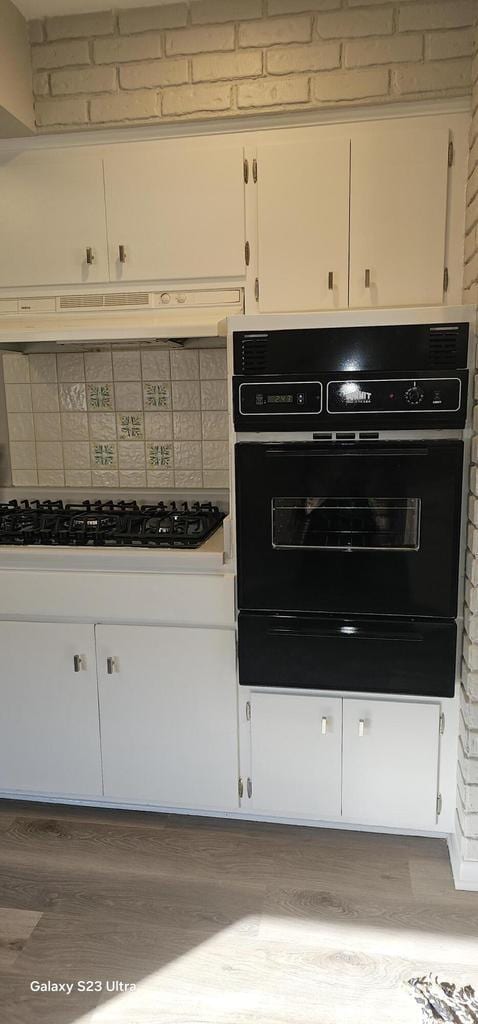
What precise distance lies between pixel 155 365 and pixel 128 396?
158 millimetres

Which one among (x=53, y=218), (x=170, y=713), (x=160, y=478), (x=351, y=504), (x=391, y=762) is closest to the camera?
(x=351, y=504)

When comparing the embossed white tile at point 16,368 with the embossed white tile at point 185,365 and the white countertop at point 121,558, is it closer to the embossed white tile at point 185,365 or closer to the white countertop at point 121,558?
the embossed white tile at point 185,365

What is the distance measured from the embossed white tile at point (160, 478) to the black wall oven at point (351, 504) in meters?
0.73

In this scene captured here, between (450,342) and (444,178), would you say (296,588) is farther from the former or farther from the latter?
(444,178)

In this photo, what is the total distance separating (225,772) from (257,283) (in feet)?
4.94

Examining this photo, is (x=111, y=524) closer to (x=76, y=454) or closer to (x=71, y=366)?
(x=76, y=454)

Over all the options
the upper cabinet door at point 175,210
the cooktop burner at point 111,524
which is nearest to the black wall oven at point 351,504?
the cooktop burner at point 111,524

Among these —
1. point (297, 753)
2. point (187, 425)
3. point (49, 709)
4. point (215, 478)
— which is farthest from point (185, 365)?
point (297, 753)

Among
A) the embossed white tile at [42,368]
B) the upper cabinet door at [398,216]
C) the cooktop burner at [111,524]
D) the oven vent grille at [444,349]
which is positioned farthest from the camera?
the embossed white tile at [42,368]

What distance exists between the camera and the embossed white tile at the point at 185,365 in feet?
8.02

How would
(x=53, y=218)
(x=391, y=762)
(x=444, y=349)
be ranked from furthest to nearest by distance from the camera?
1. (x=53, y=218)
2. (x=391, y=762)
3. (x=444, y=349)

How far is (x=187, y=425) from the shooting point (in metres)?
2.50

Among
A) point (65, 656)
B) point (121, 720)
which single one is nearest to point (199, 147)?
point (65, 656)

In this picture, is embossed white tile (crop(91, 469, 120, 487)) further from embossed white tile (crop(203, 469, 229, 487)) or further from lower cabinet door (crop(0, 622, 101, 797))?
lower cabinet door (crop(0, 622, 101, 797))
